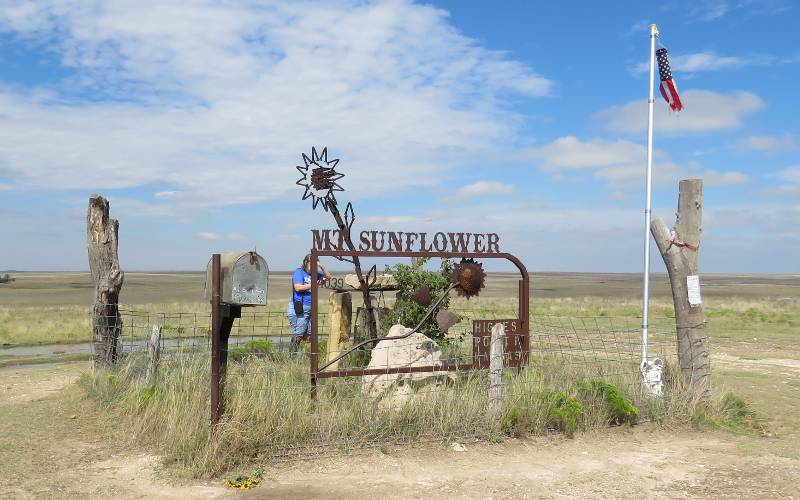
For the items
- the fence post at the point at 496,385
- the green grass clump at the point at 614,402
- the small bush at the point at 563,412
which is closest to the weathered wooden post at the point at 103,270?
the fence post at the point at 496,385

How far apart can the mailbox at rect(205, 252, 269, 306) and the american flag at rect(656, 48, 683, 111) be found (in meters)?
6.12

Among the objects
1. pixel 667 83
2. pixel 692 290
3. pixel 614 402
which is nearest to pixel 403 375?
pixel 614 402

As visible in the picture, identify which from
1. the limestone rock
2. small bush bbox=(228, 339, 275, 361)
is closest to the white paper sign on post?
the limestone rock

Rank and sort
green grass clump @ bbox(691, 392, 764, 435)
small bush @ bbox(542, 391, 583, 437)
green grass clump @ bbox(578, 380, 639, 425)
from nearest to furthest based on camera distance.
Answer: small bush @ bbox(542, 391, 583, 437), green grass clump @ bbox(578, 380, 639, 425), green grass clump @ bbox(691, 392, 764, 435)

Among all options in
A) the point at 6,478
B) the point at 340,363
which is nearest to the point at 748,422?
the point at 340,363

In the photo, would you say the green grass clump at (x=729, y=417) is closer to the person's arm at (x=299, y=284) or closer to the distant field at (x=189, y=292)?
the person's arm at (x=299, y=284)

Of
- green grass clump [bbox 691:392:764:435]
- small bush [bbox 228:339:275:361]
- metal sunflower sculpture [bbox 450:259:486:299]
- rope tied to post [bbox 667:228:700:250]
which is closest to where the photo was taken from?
green grass clump [bbox 691:392:764:435]

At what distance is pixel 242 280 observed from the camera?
21.8 ft

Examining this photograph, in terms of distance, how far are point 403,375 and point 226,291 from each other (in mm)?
2302

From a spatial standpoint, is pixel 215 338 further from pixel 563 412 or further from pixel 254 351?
→ pixel 254 351

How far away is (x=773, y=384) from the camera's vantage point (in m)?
11.3

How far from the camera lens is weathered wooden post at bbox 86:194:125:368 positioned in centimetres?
1051

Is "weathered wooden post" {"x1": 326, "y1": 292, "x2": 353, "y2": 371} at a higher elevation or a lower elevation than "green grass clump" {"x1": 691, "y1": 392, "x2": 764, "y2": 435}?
higher

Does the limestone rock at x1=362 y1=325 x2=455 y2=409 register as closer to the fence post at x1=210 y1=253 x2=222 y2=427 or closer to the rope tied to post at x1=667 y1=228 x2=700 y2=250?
the fence post at x1=210 y1=253 x2=222 y2=427
